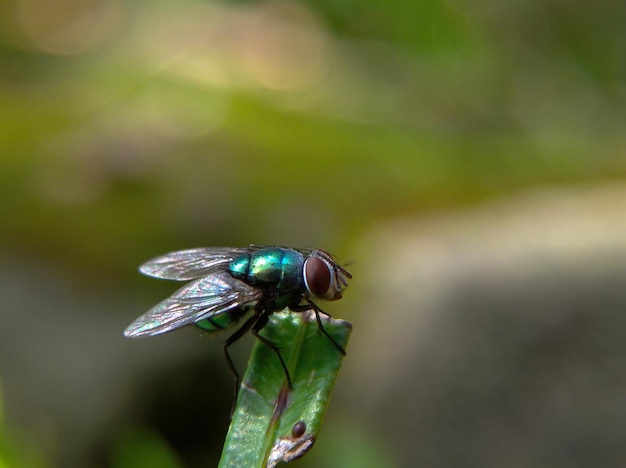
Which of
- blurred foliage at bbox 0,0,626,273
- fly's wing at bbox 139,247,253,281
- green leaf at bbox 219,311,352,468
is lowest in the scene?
green leaf at bbox 219,311,352,468

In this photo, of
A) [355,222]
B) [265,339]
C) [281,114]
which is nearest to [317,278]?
[265,339]

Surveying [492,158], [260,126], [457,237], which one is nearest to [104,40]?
[260,126]

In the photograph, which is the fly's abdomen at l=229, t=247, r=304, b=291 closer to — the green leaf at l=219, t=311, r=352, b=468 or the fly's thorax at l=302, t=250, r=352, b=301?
the fly's thorax at l=302, t=250, r=352, b=301

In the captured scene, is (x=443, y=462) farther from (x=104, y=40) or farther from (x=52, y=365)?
(x=104, y=40)

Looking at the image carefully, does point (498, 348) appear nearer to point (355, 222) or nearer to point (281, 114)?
point (355, 222)

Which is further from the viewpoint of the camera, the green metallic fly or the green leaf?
the green metallic fly

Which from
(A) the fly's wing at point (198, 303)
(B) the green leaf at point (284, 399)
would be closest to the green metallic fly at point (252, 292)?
(A) the fly's wing at point (198, 303)

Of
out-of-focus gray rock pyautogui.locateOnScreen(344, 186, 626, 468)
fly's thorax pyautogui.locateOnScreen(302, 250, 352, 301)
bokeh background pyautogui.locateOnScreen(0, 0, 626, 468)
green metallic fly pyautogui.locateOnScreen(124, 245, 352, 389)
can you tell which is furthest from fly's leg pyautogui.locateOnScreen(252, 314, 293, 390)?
out-of-focus gray rock pyautogui.locateOnScreen(344, 186, 626, 468)
